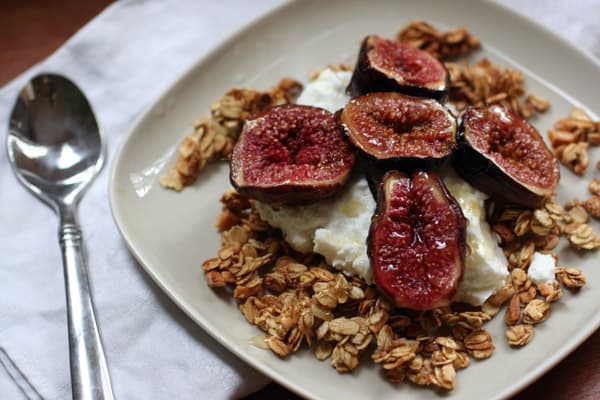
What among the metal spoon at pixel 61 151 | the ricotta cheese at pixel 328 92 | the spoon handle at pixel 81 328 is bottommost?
the spoon handle at pixel 81 328

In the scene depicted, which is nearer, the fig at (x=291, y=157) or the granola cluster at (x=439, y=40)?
the fig at (x=291, y=157)

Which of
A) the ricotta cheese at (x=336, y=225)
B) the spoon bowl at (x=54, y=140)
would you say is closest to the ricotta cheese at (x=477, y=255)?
the ricotta cheese at (x=336, y=225)

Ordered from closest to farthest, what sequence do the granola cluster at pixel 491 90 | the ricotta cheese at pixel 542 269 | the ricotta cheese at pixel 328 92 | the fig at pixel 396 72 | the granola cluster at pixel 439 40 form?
1. the ricotta cheese at pixel 542 269
2. the fig at pixel 396 72
3. the ricotta cheese at pixel 328 92
4. the granola cluster at pixel 491 90
5. the granola cluster at pixel 439 40

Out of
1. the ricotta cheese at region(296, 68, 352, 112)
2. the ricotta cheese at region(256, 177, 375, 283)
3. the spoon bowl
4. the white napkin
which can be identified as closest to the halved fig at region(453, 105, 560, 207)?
the ricotta cheese at region(256, 177, 375, 283)

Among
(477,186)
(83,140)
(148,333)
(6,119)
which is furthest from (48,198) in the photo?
(477,186)

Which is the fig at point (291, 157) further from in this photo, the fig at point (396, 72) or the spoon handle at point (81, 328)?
the spoon handle at point (81, 328)

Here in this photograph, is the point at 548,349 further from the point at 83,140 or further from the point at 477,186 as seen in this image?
the point at 83,140

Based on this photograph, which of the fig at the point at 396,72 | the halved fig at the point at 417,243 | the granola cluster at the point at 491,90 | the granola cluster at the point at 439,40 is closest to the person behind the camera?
the halved fig at the point at 417,243

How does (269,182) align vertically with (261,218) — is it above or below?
above
